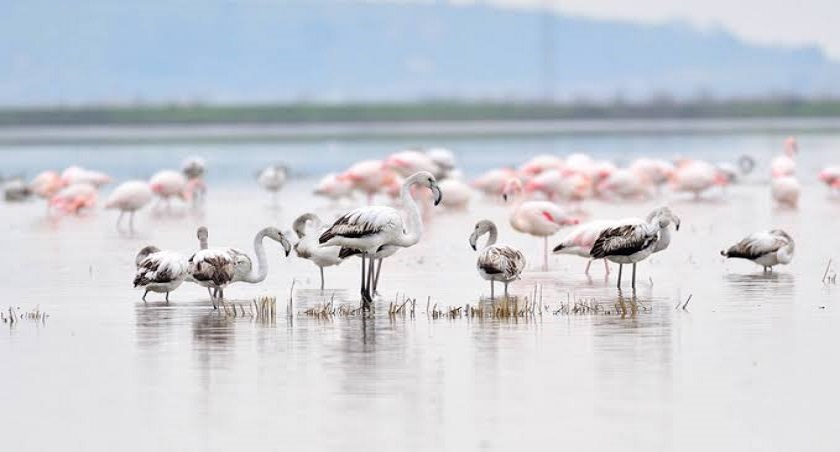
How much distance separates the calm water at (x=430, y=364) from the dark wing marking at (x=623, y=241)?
1.41 feet

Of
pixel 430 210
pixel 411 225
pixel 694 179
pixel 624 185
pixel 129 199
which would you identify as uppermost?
pixel 694 179

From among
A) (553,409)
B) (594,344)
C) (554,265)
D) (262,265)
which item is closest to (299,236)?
(262,265)

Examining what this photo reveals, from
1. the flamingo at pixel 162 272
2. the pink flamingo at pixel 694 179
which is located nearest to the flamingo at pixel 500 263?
the flamingo at pixel 162 272

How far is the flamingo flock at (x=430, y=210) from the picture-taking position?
15133mm

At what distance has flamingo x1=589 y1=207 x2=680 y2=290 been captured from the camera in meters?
15.9

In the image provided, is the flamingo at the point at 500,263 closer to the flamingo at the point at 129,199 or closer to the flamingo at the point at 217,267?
the flamingo at the point at 217,267

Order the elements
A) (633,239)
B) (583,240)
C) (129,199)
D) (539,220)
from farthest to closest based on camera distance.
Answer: (129,199), (539,220), (583,240), (633,239)

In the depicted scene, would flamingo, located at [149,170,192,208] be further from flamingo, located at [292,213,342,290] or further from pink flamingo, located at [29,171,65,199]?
flamingo, located at [292,213,342,290]

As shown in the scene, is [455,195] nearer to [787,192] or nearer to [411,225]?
[787,192]

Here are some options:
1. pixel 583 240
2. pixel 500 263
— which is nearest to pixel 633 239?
pixel 583 240

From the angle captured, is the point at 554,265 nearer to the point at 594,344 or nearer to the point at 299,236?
the point at 299,236

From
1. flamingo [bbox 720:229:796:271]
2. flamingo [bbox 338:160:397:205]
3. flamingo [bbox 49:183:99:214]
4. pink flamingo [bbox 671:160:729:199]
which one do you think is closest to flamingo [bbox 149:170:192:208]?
flamingo [bbox 49:183:99:214]

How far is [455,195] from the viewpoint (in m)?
29.1

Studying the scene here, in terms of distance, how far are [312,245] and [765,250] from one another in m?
4.30
